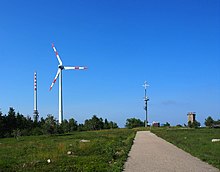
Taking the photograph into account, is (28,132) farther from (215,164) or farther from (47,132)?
(215,164)

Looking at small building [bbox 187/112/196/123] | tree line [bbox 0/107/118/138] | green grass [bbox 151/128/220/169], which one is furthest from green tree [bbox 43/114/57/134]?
small building [bbox 187/112/196/123]

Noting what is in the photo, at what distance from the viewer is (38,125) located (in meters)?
79.1

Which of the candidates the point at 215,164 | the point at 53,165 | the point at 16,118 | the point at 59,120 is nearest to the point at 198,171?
the point at 215,164

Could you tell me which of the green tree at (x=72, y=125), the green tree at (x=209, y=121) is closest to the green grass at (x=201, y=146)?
the green tree at (x=72, y=125)

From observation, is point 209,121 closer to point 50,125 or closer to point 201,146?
point 50,125

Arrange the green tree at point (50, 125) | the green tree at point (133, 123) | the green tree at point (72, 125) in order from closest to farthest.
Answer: the green tree at point (50, 125)
the green tree at point (72, 125)
the green tree at point (133, 123)

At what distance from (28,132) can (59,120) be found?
236 inches

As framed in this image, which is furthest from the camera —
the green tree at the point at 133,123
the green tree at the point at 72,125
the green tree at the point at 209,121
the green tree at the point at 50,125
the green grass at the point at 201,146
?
the green tree at the point at 133,123

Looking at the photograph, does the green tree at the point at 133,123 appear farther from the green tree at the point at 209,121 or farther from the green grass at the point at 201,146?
the green grass at the point at 201,146

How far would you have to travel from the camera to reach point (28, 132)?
6391 cm

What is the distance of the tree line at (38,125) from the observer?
2329 inches

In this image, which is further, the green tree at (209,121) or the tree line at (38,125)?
the green tree at (209,121)

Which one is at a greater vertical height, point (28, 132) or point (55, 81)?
point (55, 81)

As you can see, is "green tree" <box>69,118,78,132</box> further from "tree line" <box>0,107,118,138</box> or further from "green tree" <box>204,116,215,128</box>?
"green tree" <box>204,116,215,128</box>
